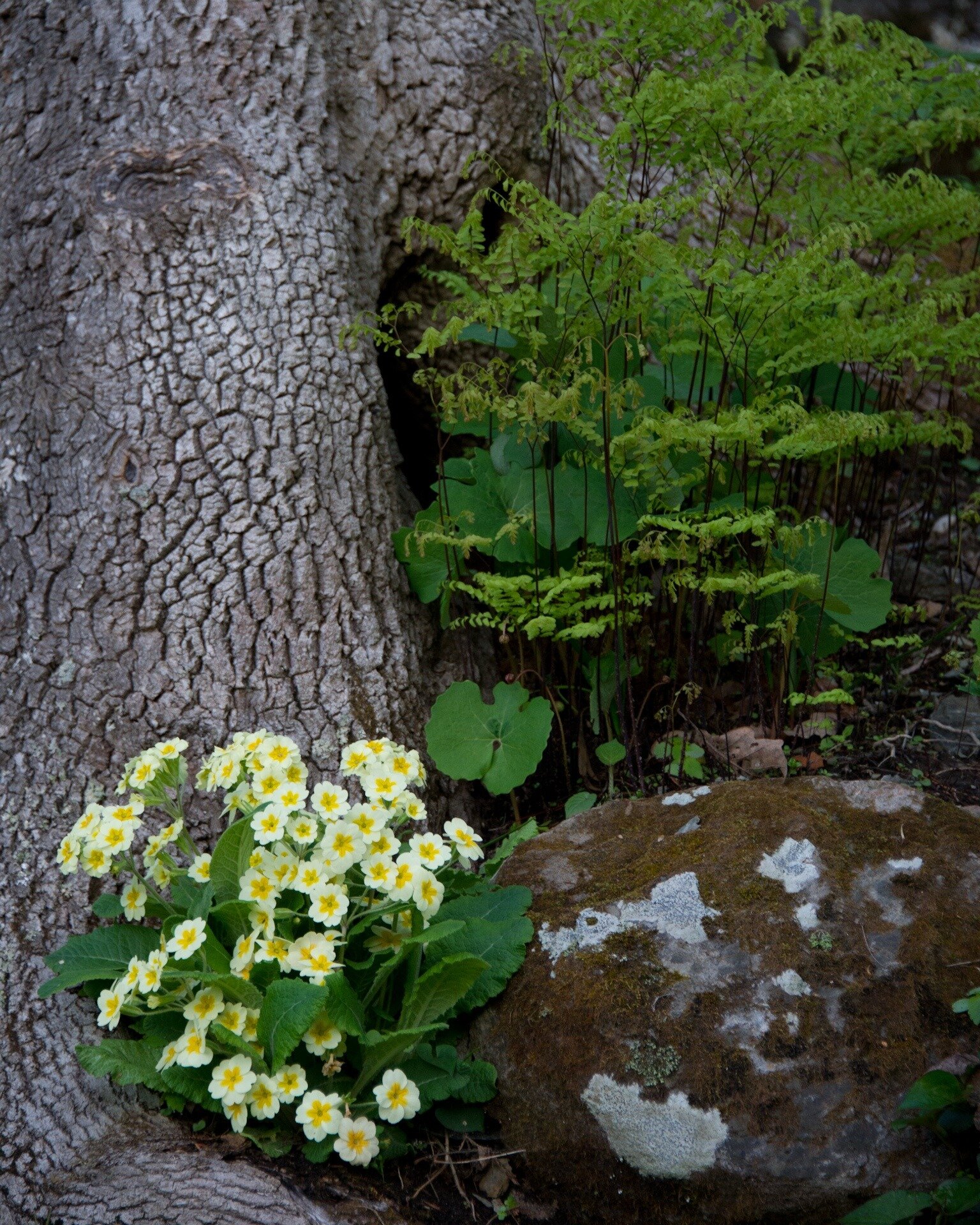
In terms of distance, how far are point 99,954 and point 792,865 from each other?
151 cm

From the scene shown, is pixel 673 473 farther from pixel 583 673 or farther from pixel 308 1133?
pixel 308 1133

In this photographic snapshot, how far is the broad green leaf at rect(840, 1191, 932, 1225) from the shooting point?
1574 mm

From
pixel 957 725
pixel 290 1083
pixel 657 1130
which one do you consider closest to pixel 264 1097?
pixel 290 1083

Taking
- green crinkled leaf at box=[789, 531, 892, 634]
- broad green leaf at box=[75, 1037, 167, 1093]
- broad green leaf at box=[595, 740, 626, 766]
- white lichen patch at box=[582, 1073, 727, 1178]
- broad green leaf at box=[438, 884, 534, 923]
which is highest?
green crinkled leaf at box=[789, 531, 892, 634]

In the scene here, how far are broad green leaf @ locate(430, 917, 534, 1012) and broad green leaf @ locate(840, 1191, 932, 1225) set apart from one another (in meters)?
0.74

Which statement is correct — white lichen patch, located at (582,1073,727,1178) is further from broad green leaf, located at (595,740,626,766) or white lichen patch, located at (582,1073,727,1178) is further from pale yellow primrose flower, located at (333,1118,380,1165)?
broad green leaf, located at (595,740,626,766)

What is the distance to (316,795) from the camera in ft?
6.26

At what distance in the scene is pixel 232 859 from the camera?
1982 millimetres

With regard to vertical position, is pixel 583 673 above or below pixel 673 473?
below

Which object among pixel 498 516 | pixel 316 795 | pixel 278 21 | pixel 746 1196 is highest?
pixel 278 21

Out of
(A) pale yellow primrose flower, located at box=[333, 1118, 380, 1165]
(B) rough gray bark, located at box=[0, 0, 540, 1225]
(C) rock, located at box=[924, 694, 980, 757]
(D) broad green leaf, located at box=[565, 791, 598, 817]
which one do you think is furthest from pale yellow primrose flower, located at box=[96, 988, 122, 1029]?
(C) rock, located at box=[924, 694, 980, 757]

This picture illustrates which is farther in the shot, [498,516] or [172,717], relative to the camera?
[498,516]

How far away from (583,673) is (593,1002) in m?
1.23

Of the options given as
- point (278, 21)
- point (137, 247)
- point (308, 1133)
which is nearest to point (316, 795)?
point (308, 1133)
